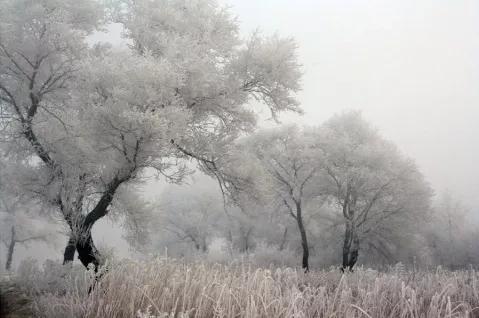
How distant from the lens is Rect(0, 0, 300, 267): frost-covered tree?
11.0 meters

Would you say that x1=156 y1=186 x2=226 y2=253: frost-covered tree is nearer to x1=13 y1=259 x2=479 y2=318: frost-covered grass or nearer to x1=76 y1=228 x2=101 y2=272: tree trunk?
x1=76 y1=228 x2=101 y2=272: tree trunk

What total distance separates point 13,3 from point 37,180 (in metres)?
6.35

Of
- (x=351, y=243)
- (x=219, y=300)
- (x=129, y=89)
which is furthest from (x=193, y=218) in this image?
(x=219, y=300)

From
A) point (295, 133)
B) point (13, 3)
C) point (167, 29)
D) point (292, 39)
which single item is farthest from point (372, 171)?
point (13, 3)

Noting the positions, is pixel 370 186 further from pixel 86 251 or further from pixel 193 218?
pixel 193 218

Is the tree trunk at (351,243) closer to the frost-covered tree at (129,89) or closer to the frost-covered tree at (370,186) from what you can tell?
the frost-covered tree at (370,186)

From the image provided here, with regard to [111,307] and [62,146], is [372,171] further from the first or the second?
[111,307]

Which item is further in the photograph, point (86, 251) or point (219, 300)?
point (86, 251)

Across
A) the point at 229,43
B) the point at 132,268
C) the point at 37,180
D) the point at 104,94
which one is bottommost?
the point at 132,268

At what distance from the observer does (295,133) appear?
1027 inches

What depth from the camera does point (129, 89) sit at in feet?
35.4

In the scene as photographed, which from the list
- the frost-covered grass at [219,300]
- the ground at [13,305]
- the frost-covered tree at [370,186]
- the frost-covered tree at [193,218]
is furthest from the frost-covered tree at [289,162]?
the ground at [13,305]

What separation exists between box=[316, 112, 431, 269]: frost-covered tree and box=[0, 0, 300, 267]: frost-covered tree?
38.5 feet

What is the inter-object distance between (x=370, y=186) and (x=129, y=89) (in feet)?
60.0
